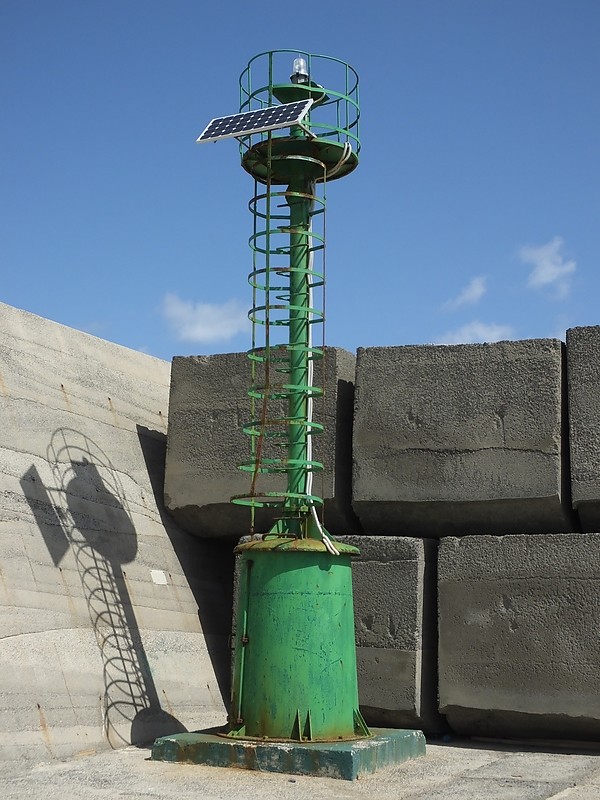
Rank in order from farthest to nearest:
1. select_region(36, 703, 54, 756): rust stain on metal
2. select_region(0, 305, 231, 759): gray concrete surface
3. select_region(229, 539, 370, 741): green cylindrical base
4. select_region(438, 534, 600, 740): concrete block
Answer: select_region(438, 534, 600, 740): concrete block
select_region(0, 305, 231, 759): gray concrete surface
select_region(36, 703, 54, 756): rust stain on metal
select_region(229, 539, 370, 741): green cylindrical base

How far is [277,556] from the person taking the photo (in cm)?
780

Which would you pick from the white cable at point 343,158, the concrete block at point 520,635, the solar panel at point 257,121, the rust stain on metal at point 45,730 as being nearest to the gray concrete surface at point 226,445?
the concrete block at point 520,635

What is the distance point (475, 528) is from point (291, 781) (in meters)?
3.17

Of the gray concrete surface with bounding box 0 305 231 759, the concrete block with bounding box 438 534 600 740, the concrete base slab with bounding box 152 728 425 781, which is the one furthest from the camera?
the concrete block with bounding box 438 534 600 740

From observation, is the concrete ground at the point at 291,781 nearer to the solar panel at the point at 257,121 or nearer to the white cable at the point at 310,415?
the white cable at the point at 310,415

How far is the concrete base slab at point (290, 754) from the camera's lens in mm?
7164

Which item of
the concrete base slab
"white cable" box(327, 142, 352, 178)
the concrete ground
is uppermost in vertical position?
"white cable" box(327, 142, 352, 178)

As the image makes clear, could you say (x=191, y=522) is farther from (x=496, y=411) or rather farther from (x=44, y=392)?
(x=496, y=411)

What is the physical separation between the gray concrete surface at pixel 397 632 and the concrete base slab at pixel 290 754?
4.00 ft

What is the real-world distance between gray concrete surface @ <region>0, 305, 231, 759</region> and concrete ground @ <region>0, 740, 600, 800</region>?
472 mm

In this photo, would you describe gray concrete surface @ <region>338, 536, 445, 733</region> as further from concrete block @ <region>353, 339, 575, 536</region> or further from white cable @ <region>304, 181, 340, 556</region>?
white cable @ <region>304, 181, 340, 556</region>

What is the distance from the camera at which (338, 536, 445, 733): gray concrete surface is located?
29.9 feet

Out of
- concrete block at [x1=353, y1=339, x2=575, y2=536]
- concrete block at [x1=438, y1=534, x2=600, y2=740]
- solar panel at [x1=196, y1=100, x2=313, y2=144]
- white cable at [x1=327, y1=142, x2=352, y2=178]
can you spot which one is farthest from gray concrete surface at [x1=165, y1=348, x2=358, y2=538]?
solar panel at [x1=196, y1=100, x2=313, y2=144]

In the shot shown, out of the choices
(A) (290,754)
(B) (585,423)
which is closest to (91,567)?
(A) (290,754)
